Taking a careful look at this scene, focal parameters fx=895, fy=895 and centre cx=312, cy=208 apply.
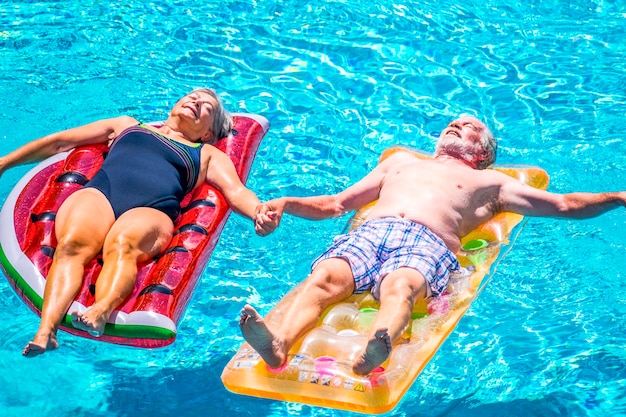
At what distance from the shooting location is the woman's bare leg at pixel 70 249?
4.30m

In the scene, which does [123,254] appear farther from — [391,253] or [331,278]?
[391,253]

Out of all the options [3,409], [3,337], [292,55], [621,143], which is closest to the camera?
[3,409]

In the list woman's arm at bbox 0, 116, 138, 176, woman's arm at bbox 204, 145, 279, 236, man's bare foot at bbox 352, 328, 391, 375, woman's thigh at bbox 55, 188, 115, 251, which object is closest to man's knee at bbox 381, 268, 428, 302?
man's bare foot at bbox 352, 328, 391, 375

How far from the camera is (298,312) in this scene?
428 centimetres

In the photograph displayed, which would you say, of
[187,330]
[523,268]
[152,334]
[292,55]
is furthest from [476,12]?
[152,334]

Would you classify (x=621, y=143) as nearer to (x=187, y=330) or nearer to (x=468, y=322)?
(x=468, y=322)

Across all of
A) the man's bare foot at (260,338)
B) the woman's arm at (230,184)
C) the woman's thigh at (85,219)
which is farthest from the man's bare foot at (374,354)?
the woman's thigh at (85,219)

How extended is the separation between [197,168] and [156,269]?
0.85 metres

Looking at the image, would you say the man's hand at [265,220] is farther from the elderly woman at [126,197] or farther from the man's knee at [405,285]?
the man's knee at [405,285]

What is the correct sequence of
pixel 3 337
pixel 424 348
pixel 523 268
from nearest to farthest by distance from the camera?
pixel 424 348
pixel 3 337
pixel 523 268

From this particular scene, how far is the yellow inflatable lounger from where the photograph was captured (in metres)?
Result: 3.99

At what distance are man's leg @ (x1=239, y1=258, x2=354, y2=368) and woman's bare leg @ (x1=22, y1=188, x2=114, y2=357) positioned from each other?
998 mm

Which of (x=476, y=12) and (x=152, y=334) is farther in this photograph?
(x=476, y=12)

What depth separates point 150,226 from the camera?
15.8 ft
